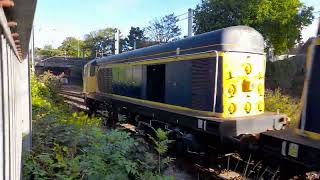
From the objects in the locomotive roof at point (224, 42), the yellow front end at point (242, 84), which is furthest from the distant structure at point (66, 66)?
the yellow front end at point (242, 84)

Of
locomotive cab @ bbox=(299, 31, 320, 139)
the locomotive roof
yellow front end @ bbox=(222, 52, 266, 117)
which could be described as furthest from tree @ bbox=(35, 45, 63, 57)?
locomotive cab @ bbox=(299, 31, 320, 139)

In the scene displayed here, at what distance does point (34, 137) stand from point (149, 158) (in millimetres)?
1997

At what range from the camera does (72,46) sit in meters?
94.9

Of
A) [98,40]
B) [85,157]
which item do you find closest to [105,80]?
[85,157]

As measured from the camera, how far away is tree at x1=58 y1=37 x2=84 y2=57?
92250 mm

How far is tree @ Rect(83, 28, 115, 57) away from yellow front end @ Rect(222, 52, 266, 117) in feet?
243

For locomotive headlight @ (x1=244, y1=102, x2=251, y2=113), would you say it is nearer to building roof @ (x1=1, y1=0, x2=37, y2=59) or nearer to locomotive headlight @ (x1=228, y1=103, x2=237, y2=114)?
locomotive headlight @ (x1=228, y1=103, x2=237, y2=114)

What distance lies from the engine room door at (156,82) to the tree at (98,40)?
235 feet

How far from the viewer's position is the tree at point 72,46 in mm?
92250

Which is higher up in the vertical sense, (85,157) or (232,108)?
(232,108)

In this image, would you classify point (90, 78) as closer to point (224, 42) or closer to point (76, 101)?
point (76, 101)

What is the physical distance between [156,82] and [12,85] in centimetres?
673

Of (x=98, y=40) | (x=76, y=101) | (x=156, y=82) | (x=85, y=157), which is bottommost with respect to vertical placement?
(x=76, y=101)

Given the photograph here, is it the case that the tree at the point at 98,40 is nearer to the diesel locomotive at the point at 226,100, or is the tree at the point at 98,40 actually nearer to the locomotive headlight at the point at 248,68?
the diesel locomotive at the point at 226,100
